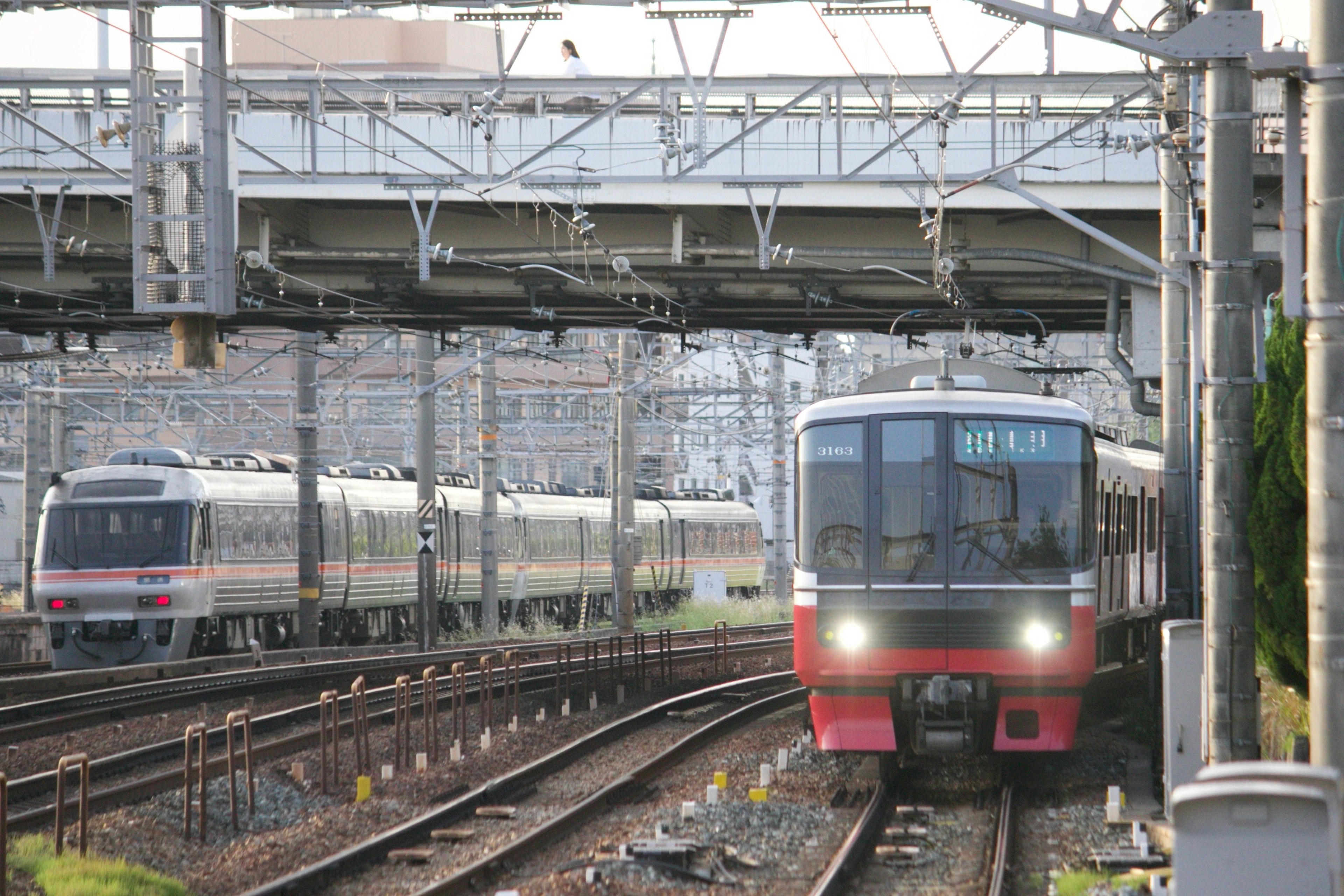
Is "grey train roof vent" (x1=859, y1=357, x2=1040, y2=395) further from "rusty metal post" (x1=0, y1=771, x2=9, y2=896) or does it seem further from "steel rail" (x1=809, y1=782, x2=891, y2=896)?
"rusty metal post" (x1=0, y1=771, x2=9, y2=896)

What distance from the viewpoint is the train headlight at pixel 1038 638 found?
37.3 ft

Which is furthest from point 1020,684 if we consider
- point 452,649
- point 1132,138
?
point 452,649

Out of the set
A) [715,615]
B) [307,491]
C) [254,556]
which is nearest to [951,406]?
[307,491]

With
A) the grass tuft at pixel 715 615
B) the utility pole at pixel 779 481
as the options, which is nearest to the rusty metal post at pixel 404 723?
the utility pole at pixel 779 481

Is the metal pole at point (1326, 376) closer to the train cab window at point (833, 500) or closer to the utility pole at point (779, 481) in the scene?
the train cab window at point (833, 500)

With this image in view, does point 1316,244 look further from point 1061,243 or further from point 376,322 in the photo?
point 376,322

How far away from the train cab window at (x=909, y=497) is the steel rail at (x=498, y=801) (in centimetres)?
271

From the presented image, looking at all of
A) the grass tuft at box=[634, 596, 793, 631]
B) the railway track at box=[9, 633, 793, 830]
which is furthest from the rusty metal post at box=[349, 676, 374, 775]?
the grass tuft at box=[634, 596, 793, 631]

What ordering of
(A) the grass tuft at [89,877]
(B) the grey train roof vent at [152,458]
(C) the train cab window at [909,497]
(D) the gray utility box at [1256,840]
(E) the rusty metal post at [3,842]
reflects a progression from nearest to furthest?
1. (D) the gray utility box at [1256,840]
2. (E) the rusty metal post at [3,842]
3. (A) the grass tuft at [89,877]
4. (C) the train cab window at [909,497]
5. (B) the grey train roof vent at [152,458]

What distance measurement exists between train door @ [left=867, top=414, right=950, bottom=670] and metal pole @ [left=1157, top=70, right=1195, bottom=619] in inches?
109

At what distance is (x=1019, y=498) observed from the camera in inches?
459

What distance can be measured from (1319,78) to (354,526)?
25488 millimetres

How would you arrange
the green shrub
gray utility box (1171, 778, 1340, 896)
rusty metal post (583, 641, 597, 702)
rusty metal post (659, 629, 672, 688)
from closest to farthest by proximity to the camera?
gray utility box (1171, 778, 1340, 896)
the green shrub
rusty metal post (583, 641, 597, 702)
rusty metal post (659, 629, 672, 688)

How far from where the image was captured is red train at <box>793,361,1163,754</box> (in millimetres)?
11430
